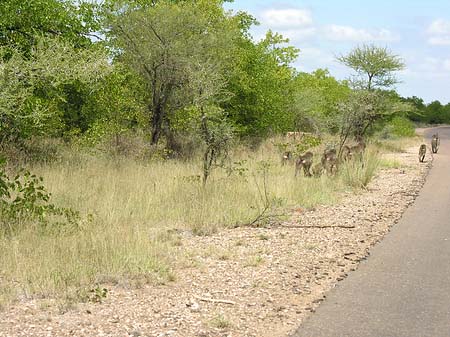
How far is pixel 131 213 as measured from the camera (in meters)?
9.30

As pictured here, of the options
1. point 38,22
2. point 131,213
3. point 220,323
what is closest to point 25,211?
point 131,213

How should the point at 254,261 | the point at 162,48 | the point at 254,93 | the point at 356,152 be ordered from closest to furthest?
the point at 254,261, the point at 356,152, the point at 162,48, the point at 254,93

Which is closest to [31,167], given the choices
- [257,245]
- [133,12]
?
[133,12]

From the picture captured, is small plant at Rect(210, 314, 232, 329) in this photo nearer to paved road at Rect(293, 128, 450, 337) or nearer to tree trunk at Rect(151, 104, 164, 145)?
paved road at Rect(293, 128, 450, 337)

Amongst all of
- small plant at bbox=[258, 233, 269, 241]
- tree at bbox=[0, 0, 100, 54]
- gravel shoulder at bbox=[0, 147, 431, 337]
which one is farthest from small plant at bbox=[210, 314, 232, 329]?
tree at bbox=[0, 0, 100, 54]

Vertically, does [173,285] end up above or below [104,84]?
below

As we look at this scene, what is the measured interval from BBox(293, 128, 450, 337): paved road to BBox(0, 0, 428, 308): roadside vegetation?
1.09 m

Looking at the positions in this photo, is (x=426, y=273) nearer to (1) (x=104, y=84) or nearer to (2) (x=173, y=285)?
(2) (x=173, y=285)

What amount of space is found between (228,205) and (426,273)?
406cm

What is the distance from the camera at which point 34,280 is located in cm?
590

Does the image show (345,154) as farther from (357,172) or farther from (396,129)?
(396,129)

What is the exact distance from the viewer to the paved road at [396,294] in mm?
5066

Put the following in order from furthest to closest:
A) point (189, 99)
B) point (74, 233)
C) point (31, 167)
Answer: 1. point (189, 99)
2. point (31, 167)
3. point (74, 233)

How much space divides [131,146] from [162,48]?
2.87 meters
